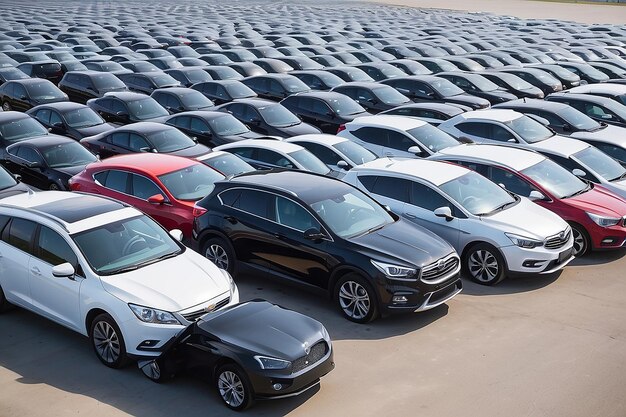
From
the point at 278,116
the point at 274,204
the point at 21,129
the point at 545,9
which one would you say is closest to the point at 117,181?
the point at 274,204

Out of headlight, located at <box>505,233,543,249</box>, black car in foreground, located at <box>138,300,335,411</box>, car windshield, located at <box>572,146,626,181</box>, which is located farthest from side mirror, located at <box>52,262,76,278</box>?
car windshield, located at <box>572,146,626,181</box>

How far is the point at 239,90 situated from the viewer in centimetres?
2252

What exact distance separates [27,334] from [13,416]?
194cm

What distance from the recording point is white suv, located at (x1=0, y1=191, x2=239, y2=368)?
8.20 m

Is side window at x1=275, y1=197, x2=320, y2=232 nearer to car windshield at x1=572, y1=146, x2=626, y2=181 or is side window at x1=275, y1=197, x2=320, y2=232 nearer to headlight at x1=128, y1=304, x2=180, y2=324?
headlight at x1=128, y1=304, x2=180, y2=324

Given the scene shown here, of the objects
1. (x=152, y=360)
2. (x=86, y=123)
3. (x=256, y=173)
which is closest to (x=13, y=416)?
(x=152, y=360)

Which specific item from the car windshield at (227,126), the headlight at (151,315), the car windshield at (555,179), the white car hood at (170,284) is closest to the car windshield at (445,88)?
the car windshield at (227,126)

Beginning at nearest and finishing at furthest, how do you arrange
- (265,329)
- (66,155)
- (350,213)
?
1. (265,329)
2. (350,213)
3. (66,155)

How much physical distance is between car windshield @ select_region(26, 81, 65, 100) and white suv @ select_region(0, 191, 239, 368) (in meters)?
12.0

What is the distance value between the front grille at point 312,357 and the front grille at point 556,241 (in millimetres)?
4695

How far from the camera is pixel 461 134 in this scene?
56.2 ft

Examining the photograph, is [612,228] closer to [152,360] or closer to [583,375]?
[583,375]

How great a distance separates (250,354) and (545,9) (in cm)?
8505

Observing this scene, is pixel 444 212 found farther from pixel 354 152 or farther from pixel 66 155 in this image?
pixel 66 155
